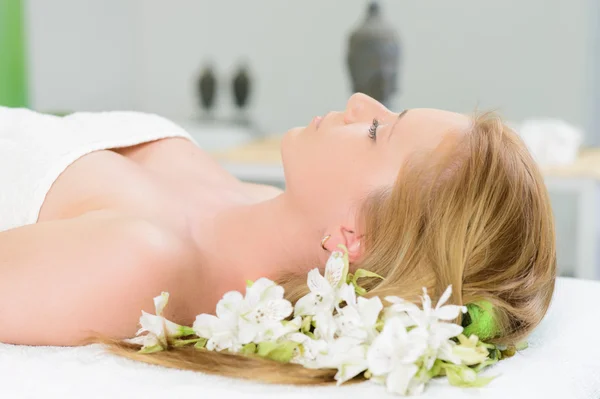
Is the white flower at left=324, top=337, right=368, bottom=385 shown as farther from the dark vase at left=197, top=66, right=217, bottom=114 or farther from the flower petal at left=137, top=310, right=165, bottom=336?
the dark vase at left=197, top=66, right=217, bottom=114

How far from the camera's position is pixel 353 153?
54.5 inches

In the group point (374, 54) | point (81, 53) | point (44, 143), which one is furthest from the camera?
point (81, 53)

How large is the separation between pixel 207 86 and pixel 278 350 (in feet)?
11.0

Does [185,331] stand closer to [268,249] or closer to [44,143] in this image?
[268,249]

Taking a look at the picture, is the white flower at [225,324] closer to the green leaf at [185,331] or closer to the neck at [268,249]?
the green leaf at [185,331]

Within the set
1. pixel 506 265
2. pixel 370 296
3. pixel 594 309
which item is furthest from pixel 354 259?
pixel 594 309

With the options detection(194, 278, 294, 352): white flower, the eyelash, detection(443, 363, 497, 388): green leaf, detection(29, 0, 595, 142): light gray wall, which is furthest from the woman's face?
detection(29, 0, 595, 142): light gray wall

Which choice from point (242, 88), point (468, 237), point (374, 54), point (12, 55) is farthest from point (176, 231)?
point (242, 88)

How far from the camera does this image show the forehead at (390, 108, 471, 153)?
134cm

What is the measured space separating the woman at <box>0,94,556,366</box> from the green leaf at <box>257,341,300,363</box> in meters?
0.12

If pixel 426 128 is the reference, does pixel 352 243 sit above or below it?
below

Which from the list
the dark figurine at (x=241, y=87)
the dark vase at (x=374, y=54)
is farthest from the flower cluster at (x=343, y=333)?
the dark figurine at (x=241, y=87)

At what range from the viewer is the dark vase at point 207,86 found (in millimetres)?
4438

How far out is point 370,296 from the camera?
1.23 metres
